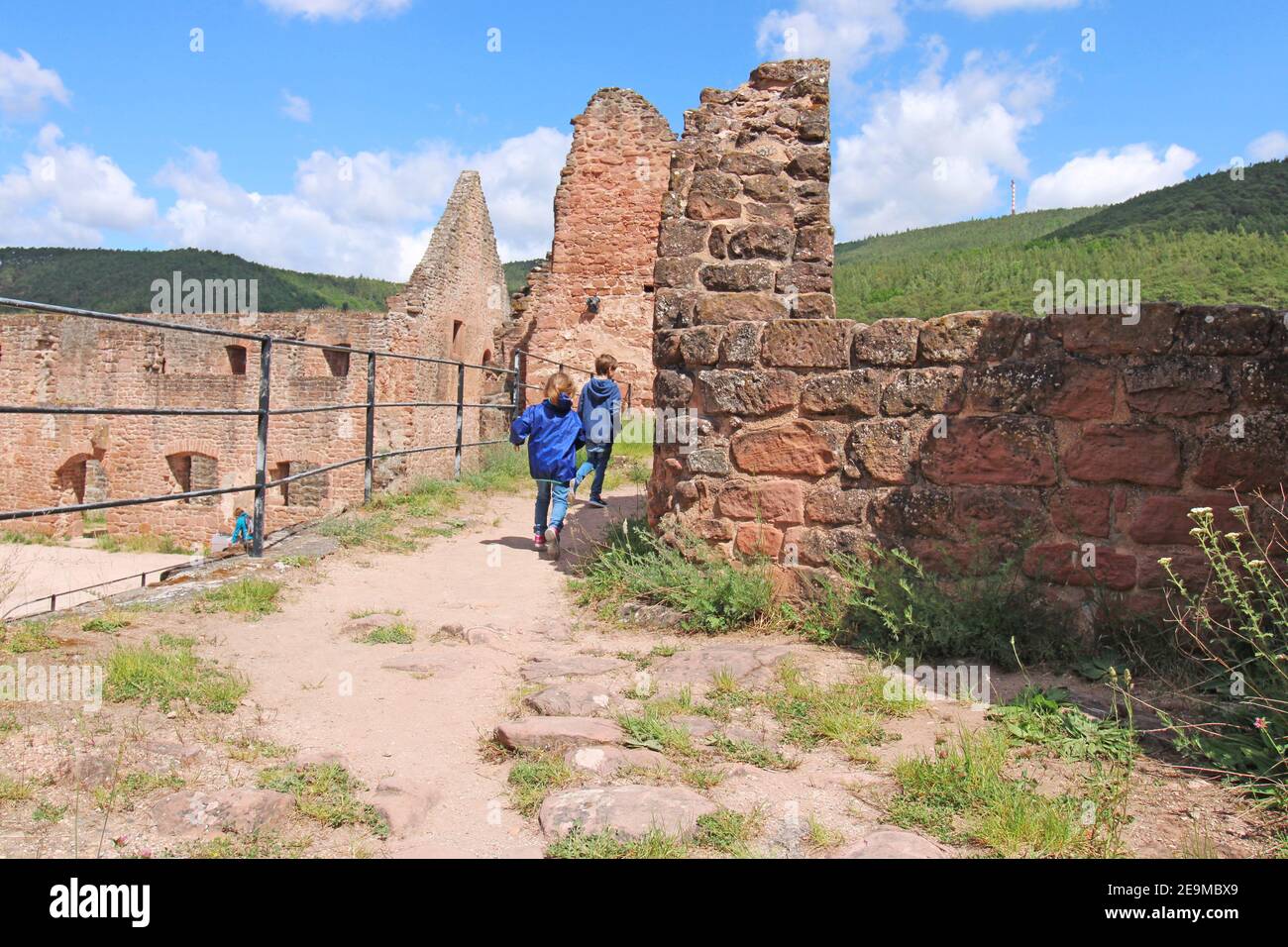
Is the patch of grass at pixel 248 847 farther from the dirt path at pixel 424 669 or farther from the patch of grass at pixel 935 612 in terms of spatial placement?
the patch of grass at pixel 935 612

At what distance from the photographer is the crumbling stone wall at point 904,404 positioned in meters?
4.07

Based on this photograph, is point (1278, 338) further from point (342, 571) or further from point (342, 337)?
point (342, 337)

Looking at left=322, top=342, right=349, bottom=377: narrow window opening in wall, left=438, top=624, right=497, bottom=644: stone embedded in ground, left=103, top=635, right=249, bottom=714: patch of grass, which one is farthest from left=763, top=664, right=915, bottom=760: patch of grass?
left=322, top=342, right=349, bottom=377: narrow window opening in wall

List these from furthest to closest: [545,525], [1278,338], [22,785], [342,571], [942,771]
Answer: [545,525] → [342,571] → [1278,338] → [942,771] → [22,785]

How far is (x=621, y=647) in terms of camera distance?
466cm

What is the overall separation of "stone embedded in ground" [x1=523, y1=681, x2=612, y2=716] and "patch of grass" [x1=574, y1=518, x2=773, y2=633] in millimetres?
1035

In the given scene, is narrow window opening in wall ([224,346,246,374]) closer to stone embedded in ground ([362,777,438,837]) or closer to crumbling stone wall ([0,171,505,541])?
crumbling stone wall ([0,171,505,541])

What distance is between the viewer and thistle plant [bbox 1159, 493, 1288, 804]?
2904mm

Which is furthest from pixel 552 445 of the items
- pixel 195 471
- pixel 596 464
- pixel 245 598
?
pixel 195 471

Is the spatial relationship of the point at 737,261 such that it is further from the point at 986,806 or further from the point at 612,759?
the point at 986,806

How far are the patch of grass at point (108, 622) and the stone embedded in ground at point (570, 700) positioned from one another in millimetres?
2137

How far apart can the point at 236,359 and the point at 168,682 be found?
856 inches
